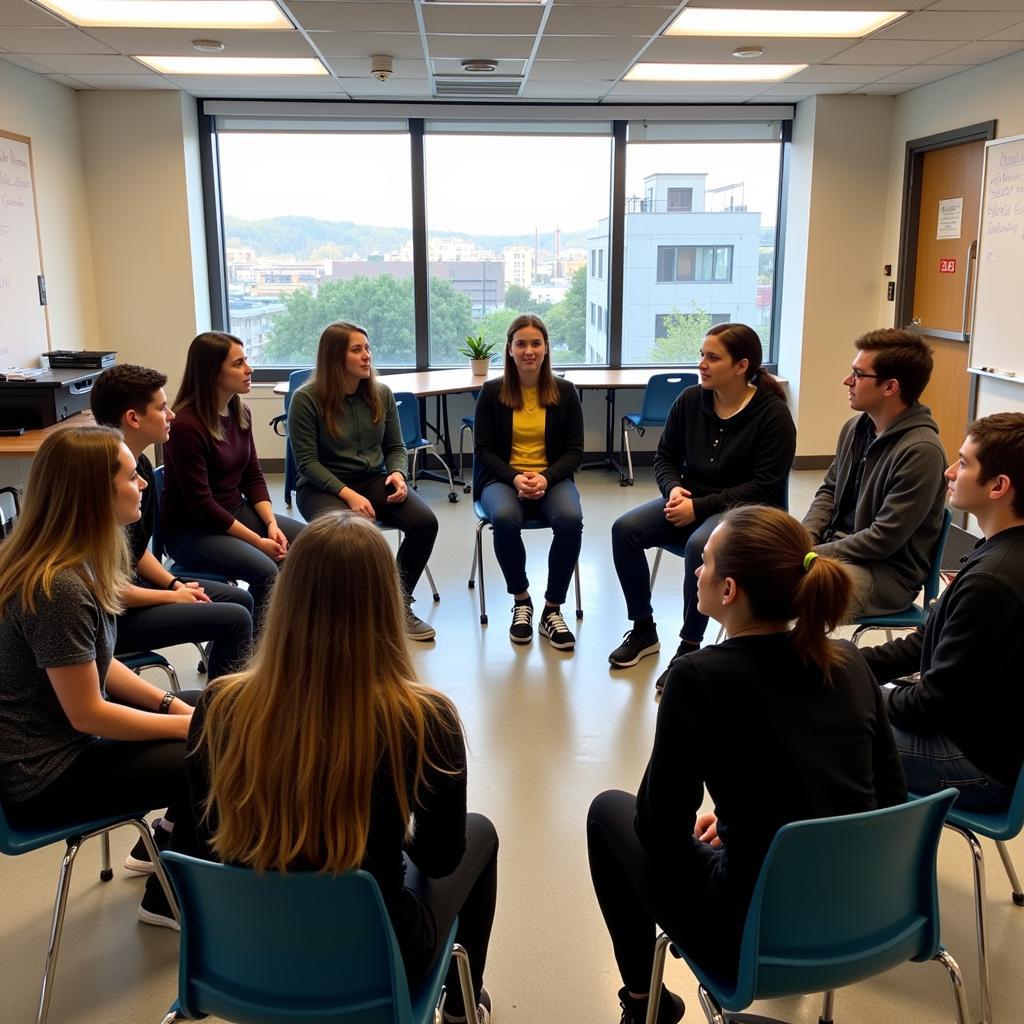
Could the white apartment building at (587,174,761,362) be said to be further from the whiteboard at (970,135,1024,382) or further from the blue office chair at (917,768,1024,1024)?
the blue office chair at (917,768,1024,1024)

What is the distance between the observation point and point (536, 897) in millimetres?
2236

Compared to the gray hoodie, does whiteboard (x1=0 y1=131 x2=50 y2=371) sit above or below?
above

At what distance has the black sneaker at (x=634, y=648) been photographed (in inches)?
140

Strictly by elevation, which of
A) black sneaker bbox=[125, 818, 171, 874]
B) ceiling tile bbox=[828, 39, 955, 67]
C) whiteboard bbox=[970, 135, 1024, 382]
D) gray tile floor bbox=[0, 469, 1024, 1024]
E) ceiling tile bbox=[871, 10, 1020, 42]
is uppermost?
ceiling tile bbox=[828, 39, 955, 67]

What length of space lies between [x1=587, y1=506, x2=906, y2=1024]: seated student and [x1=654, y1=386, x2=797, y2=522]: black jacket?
195 cm

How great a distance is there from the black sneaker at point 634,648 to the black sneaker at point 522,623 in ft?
1.15

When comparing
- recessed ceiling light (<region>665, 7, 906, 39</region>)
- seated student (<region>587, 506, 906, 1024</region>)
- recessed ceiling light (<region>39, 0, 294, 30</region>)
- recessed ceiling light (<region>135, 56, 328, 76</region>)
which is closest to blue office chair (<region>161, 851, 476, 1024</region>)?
seated student (<region>587, 506, 906, 1024</region>)

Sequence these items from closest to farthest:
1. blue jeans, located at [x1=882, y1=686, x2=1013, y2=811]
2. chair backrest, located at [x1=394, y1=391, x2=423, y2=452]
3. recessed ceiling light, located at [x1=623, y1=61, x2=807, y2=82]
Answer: blue jeans, located at [x1=882, y1=686, x2=1013, y2=811]
chair backrest, located at [x1=394, y1=391, x2=423, y2=452]
recessed ceiling light, located at [x1=623, y1=61, x2=807, y2=82]

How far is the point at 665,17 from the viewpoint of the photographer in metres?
4.37

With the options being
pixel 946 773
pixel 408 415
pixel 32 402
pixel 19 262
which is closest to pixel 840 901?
pixel 946 773

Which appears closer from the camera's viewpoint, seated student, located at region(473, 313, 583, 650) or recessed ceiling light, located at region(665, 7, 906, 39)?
seated student, located at region(473, 313, 583, 650)

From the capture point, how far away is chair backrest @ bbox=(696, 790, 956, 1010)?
1.27 metres

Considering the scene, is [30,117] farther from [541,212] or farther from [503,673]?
[503,673]

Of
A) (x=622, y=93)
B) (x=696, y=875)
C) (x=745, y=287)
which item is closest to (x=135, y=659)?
(x=696, y=875)
